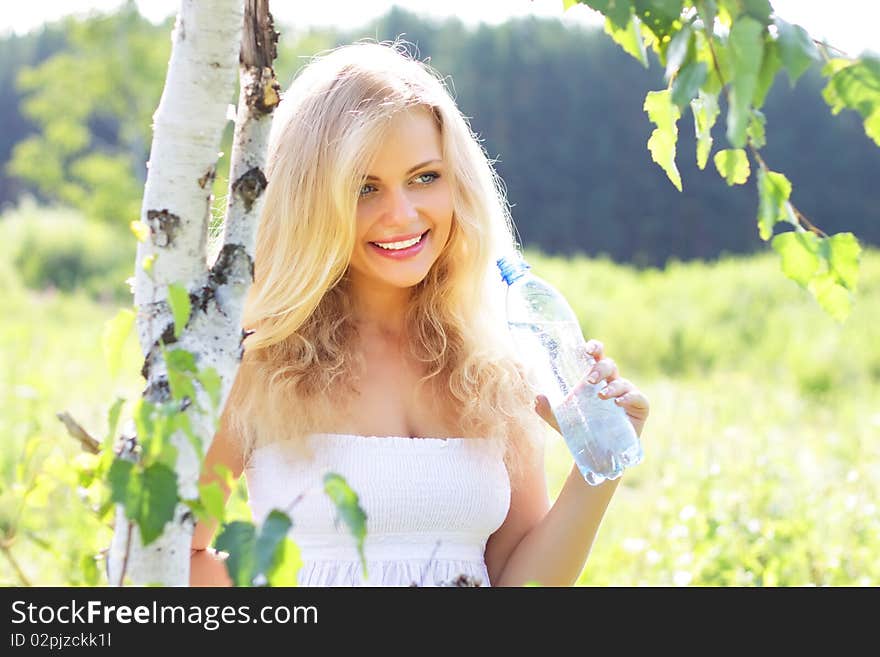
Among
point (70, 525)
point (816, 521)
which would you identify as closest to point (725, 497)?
point (816, 521)

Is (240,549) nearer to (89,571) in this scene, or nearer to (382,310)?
(89,571)

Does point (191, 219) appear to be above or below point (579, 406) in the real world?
above

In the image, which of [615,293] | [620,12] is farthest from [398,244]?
[615,293]

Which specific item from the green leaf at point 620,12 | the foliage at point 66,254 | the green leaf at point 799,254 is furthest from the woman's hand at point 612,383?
the foliage at point 66,254

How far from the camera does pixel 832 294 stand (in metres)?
0.98

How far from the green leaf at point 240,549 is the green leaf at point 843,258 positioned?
1.90 ft

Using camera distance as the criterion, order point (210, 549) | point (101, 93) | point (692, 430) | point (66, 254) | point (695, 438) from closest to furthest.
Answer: point (210, 549) → point (695, 438) → point (692, 430) → point (66, 254) → point (101, 93)

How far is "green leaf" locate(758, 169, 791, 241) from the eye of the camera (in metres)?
0.90

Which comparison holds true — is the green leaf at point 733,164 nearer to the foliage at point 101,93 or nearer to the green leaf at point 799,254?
the green leaf at point 799,254

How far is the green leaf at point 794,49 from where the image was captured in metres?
0.83

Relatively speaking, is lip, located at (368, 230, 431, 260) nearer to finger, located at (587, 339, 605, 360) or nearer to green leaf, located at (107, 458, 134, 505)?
finger, located at (587, 339, 605, 360)

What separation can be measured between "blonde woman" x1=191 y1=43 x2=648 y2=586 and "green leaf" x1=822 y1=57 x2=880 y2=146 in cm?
72

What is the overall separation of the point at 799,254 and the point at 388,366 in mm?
1003

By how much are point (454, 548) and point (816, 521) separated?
214cm
